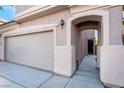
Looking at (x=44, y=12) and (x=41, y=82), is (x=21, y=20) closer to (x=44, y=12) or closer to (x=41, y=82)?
(x=44, y=12)

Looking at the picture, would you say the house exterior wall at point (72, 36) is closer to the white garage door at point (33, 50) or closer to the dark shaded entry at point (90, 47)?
the white garage door at point (33, 50)

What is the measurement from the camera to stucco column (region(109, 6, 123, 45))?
4402mm

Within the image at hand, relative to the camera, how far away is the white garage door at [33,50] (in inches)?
268

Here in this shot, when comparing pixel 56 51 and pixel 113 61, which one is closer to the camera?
pixel 113 61

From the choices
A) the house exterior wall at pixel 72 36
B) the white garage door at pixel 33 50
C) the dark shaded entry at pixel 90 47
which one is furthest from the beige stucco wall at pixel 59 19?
Answer: the dark shaded entry at pixel 90 47

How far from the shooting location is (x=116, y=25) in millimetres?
4441

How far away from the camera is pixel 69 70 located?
5.62 m

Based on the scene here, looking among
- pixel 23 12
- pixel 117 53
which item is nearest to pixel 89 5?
pixel 117 53

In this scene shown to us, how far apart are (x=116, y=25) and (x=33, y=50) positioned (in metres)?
5.07

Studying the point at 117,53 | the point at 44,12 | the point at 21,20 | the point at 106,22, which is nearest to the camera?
the point at 117,53

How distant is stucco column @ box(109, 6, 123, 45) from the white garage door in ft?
10.4

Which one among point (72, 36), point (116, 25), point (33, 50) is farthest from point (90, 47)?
point (116, 25)

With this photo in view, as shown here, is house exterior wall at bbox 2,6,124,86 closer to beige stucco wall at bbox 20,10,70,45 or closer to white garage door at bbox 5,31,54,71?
beige stucco wall at bbox 20,10,70,45
